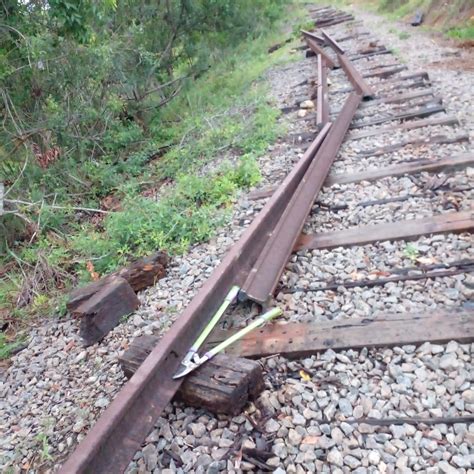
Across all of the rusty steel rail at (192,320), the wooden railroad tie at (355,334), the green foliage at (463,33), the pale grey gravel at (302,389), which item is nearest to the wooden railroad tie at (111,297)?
the pale grey gravel at (302,389)

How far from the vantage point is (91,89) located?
24.8 ft

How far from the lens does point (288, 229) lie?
3.44m

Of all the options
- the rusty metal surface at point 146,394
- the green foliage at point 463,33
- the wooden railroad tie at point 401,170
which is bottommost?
the green foliage at point 463,33

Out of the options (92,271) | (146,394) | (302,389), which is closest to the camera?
(146,394)

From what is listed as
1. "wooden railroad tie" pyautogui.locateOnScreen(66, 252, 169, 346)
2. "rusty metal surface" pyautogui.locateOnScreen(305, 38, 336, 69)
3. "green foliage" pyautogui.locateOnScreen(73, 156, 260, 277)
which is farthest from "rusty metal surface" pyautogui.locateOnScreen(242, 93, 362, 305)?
"rusty metal surface" pyautogui.locateOnScreen(305, 38, 336, 69)

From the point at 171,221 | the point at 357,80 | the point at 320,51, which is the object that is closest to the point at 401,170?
the point at 171,221

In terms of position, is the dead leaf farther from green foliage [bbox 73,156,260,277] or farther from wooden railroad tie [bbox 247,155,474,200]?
wooden railroad tie [bbox 247,155,474,200]

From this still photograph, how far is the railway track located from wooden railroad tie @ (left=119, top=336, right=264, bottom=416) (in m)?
0.11

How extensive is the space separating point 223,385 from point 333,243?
1.50 metres

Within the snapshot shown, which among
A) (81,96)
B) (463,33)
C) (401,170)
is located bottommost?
(463,33)

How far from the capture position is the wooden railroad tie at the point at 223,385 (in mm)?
2105

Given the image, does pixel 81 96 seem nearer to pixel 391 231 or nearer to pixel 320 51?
pixel 320 51

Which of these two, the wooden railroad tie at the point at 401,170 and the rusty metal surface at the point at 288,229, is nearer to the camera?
the rusty metal surface at the point at 288,229

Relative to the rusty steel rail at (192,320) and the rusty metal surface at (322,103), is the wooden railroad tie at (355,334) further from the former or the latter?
the rusty metal surface at (322,103)
